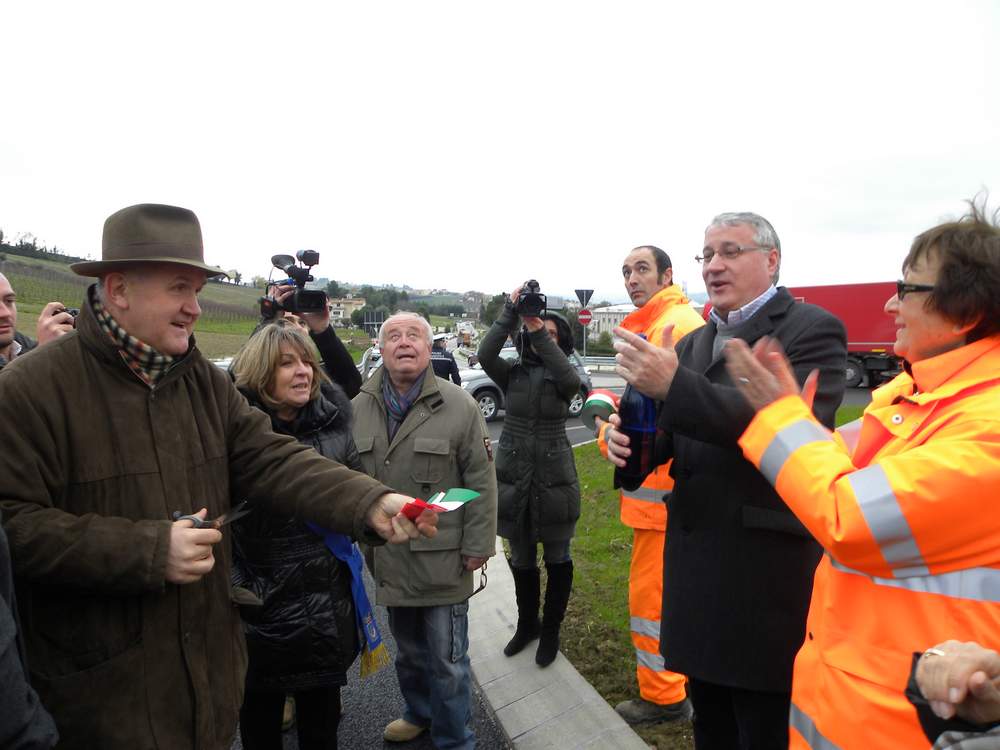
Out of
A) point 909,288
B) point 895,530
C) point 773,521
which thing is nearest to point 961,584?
point 895,530

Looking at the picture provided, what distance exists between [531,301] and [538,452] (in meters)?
0.93

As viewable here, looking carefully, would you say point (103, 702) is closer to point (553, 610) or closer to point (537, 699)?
point (537, 699)

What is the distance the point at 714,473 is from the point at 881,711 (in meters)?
0.95

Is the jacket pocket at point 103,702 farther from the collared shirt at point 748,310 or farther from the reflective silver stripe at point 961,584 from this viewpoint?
the collared shirt at point 748,310

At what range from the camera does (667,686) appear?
3199 mm

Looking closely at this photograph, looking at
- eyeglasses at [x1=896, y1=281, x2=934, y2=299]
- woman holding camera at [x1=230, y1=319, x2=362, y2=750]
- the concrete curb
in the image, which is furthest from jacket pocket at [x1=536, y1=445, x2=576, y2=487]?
eyeglasses at [x1=896, y1=281, x2=934, y2=299]

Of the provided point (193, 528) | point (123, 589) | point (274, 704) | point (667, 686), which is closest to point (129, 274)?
point (193, 528)

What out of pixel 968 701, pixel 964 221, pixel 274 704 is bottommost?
pixel 274 704

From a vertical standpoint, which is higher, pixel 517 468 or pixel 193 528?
pixel 193 528

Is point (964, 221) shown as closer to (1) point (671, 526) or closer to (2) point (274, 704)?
(1) point (671, 526)

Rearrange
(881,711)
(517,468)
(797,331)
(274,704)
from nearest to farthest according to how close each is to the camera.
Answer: (881,711)
(797,331)
(274,704)
(517,468)

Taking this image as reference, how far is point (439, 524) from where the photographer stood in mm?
3012

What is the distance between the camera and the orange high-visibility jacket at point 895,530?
1.26 metres

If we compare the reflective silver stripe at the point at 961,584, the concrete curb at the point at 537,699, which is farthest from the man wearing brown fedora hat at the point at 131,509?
the concrete curb at the point at 537,699
